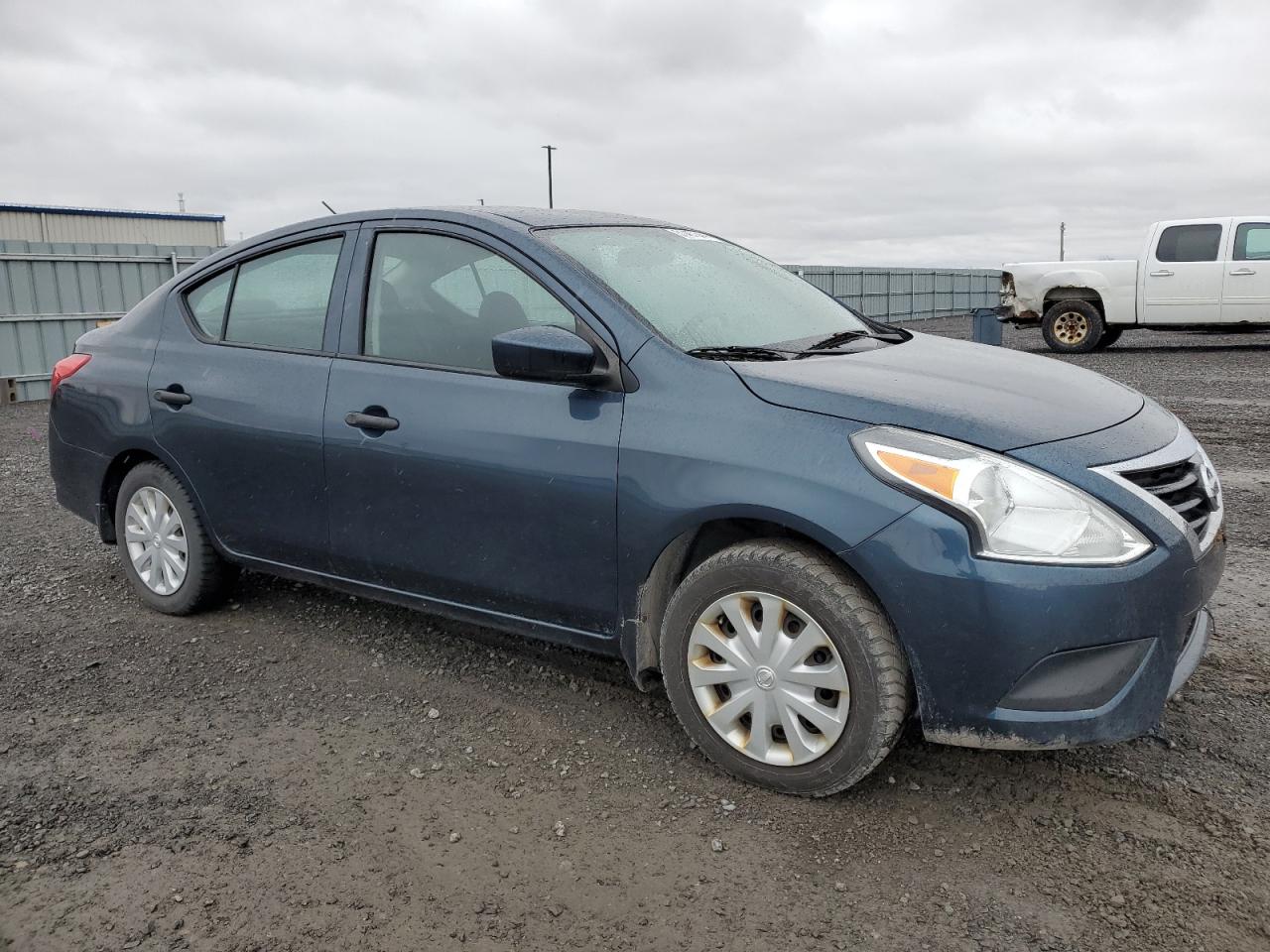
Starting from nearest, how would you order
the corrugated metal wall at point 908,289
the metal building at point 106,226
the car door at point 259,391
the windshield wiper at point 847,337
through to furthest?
the windshield wiper at point 847,337, the car door at point 259,391, the corrugated metal wall at point 908,289, the metal building at point 106,226

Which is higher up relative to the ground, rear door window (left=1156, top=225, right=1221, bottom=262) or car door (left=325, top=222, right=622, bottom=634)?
rear door window (left=1156, top=225, right=1221, bottom=262)

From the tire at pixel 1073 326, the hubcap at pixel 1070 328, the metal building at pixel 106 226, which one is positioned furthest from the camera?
the metal building at pixel 106 226

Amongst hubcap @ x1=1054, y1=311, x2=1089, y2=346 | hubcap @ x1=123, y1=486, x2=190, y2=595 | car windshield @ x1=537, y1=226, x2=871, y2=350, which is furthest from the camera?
hubcap @ x1=1054, y1=311, x2=1089, y2=346

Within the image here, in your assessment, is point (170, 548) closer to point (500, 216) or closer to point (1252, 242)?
point (500, 216)

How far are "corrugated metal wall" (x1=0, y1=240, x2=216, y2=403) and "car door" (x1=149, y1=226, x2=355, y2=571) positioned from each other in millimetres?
11528

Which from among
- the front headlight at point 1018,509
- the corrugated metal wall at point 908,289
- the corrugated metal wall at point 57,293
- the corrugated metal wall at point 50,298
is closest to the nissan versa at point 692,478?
the front headlight at point 1018,509

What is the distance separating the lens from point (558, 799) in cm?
289

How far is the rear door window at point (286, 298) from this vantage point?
379cm

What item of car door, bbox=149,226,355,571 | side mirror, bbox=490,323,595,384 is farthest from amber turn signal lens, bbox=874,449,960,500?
car door, bbox=149,226,355,571

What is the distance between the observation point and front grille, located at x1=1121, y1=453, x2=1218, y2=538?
268 centimetres

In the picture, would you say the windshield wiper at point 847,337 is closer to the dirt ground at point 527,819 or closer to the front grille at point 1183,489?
the front grille at point 1183,489

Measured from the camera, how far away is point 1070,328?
16.4m

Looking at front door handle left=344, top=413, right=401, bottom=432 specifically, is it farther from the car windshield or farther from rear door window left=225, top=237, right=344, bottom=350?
the car windshield

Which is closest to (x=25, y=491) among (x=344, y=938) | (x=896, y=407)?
(x=344, y=938)
